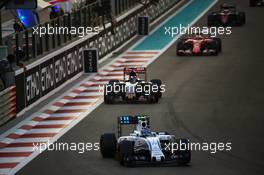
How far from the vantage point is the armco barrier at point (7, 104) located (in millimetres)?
31886

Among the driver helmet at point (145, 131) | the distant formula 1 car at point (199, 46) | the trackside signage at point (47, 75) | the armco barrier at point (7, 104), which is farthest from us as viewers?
the distant formula 1 car at point (199, 46)

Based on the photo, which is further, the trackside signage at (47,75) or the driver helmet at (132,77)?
the driver helmet at (132,77)

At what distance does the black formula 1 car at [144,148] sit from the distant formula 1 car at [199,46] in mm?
22504

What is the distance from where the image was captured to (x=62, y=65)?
4000cm

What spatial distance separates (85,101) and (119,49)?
15.3 m

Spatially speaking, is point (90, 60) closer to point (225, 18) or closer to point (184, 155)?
point (225, 18)

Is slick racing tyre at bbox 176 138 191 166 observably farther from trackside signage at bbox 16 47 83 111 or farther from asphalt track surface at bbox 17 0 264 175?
trackside signage at bbox 16 47 83 111

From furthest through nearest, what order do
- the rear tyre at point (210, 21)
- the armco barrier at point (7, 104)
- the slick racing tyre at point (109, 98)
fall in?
the rear tyre at point (210, 21), the slick racing tyre at point (109, 98), the armco barrier at point (7, 104)

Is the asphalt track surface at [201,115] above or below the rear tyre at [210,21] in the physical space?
below

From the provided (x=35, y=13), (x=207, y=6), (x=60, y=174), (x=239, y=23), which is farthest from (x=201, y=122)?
(x=207, y=6)

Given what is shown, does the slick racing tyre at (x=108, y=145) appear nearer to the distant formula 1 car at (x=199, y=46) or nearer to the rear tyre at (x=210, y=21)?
the distant formula 1 car at (x=199, y=46)

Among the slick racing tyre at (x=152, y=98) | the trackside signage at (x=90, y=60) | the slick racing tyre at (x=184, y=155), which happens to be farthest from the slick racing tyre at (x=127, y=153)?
the trackside signage at (x=90, y=60)

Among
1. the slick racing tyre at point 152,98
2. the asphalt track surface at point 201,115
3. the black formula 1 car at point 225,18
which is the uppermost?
the black formula 1 car at point 225,18

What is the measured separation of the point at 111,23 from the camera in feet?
165
